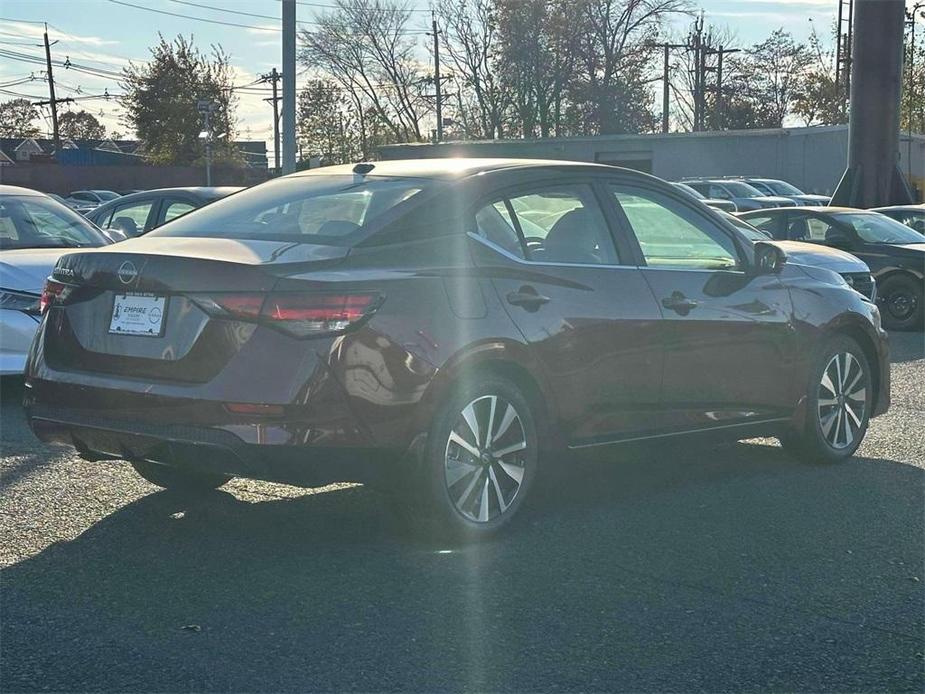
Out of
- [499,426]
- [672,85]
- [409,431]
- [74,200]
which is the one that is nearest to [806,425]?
[499,426]

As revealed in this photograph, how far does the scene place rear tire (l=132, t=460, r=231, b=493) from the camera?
19.1ft

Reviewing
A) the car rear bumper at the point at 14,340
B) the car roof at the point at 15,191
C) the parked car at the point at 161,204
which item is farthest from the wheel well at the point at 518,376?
the parked car at the point at 161,204

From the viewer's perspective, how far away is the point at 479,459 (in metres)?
5.08

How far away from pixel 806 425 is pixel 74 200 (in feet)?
149

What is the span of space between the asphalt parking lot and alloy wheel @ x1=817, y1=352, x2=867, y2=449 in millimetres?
327

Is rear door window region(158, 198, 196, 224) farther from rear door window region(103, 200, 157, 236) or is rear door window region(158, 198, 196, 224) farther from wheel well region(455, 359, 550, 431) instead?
wheel well region(455, 359, 550, 431)

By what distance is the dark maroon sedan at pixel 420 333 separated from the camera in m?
4.59

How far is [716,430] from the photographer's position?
6.10 metres

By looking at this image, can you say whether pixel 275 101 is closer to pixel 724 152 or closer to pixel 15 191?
pixel 724 152

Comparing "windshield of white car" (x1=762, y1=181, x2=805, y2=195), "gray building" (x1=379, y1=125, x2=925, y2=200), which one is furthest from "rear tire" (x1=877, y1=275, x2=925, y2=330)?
"gray building" (x1=379, y1=125, x2=925, y2=200)

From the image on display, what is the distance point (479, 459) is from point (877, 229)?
11.5 m

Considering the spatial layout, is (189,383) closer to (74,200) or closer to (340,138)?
(74,200)

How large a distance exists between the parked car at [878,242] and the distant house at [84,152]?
1891 inches

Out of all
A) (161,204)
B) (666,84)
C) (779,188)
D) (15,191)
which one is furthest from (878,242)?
(666,84)
